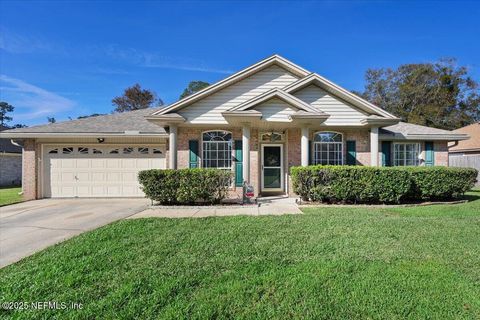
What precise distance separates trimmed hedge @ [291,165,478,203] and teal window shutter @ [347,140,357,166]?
2.28 m

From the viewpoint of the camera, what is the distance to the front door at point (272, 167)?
36.9 feet

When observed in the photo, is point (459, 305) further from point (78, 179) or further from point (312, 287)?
point (78, 179)

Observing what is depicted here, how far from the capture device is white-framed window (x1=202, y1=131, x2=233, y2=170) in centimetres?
1080

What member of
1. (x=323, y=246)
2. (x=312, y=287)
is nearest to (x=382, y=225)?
(x=323, y=246)

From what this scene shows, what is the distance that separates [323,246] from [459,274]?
6.14ft

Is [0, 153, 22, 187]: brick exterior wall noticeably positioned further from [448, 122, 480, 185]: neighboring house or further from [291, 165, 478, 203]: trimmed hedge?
[448, 122, 480, 185]: neighboring house

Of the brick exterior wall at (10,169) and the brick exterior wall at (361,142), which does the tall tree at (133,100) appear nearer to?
the brick exterior wall at (10,169)

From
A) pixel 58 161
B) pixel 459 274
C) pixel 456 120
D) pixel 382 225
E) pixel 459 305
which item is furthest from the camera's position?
pixel 456 120

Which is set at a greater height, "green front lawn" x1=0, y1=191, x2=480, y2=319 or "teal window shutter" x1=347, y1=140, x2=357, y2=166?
"teal window shutter" x1=347, y1=140, x2=357, y2=166

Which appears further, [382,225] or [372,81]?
[372,81]

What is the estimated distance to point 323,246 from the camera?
4.46m

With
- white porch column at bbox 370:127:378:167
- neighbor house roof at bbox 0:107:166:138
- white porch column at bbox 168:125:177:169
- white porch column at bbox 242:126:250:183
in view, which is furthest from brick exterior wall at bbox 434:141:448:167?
neighbor house roof at bbox 0:107:166:138

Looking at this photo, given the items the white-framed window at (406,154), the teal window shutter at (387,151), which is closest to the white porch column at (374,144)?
the teal window shutter at (387,151)

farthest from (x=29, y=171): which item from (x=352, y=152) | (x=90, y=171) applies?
(x=352, y=152)
